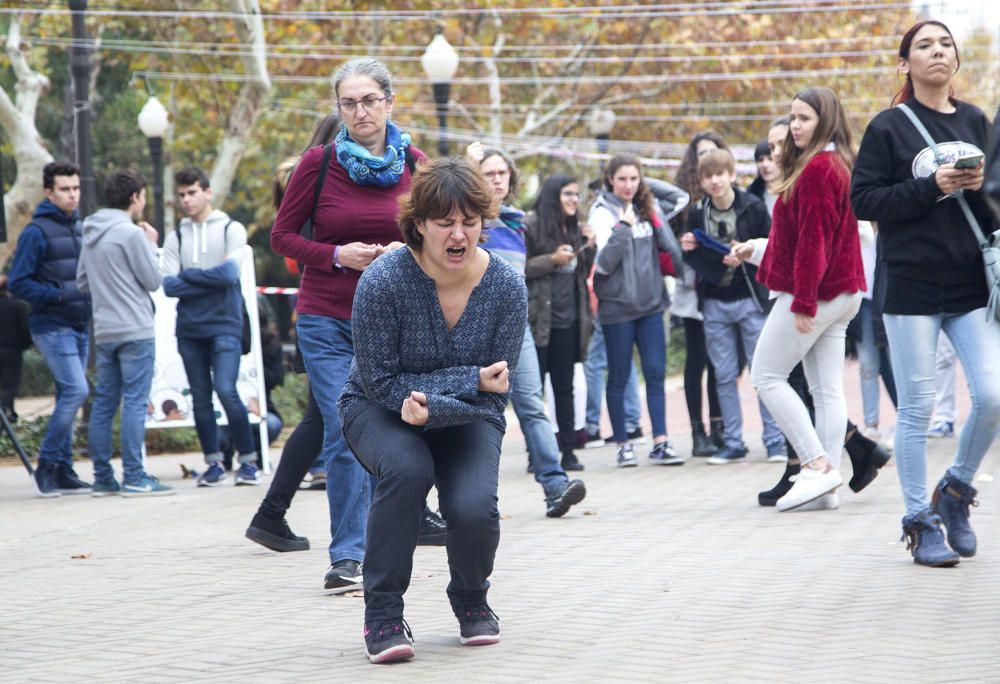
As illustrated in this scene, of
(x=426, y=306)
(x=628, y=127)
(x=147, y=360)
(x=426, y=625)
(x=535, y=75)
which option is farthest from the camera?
(x=628, y=127)

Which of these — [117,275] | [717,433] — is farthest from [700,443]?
[117,275]

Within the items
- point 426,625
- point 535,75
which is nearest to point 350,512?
point 426,625

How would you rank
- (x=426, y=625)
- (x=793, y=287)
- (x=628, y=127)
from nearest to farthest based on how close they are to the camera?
(x=426, y=625) < (x=793, y=287) < (x=628, y=127)

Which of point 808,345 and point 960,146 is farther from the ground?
point 960,146

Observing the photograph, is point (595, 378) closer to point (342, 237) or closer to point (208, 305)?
point (208, 305)

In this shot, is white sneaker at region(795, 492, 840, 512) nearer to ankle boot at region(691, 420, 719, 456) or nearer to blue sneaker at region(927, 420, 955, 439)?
ankle boot at region(691, 420, 719, 456)

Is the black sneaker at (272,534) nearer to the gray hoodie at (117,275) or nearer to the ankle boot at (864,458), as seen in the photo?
the ankle boot at (864,458)

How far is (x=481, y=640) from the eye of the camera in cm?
518

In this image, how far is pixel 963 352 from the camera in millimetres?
6320

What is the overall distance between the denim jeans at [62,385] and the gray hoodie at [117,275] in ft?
1.22

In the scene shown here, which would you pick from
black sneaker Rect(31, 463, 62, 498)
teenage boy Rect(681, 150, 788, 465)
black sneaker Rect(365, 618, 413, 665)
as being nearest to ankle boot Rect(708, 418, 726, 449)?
teenage boy Rect(681, 150, 788, 465)

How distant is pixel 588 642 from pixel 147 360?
6.11 metres

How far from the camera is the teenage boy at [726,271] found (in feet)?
35.1

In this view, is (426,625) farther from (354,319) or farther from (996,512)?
(996,512)
